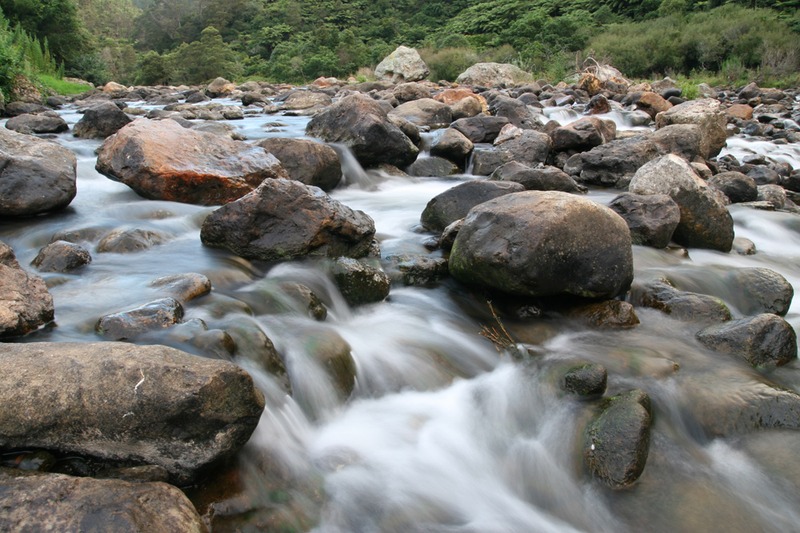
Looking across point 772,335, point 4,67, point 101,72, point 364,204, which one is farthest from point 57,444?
point 101,72

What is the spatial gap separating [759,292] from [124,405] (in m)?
4.89

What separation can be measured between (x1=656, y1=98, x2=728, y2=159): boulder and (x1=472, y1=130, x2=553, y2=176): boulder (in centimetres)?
303

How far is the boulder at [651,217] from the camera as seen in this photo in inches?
233

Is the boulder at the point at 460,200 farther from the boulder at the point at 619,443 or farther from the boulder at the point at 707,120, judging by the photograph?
the boulder at the point at 707,120

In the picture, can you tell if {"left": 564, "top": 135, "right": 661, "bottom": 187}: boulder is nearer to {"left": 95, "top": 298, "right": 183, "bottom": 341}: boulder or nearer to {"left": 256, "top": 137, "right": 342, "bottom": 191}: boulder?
{"left": 256, "top": 137, "right": 342, "bottom": 191}: boulder

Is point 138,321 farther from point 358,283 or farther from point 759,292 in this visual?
point 759,292

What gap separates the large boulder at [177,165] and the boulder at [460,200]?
6.13 feet

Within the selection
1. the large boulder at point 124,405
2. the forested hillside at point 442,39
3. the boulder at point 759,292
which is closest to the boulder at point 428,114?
the boulder at point 759,292

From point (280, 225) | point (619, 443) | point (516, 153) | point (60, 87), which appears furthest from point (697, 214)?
point (60, 87)

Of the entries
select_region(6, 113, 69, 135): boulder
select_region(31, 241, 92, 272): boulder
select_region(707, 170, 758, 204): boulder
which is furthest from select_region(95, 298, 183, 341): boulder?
select_region(6, 113, 69, 135): boulder

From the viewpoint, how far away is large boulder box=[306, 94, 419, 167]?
8.53 meters

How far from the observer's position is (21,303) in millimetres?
3256

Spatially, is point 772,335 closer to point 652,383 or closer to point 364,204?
point 652,383

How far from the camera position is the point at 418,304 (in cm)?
479
